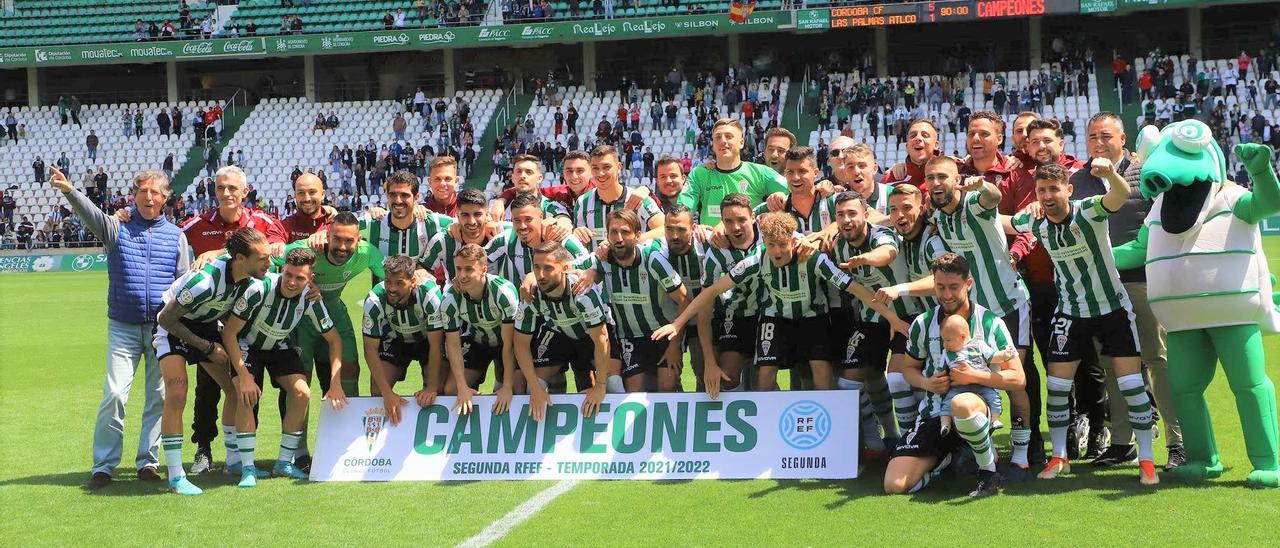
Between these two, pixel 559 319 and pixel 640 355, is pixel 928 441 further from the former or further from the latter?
pixel 559 319

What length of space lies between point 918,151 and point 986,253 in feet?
3.51

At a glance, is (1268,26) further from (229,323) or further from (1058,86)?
(229,323)

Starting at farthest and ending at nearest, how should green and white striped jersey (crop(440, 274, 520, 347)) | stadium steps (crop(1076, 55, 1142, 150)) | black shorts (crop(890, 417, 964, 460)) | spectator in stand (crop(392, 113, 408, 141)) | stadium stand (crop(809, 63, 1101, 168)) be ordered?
spectator in stand (crop(392, 113, 408, 141)) < stadium stand (crop(809, 63, 1101, 168)) < stadium steps (crop(1076, 55, 1142, 150)) < green and white striped jersey (crop(440, 274, 520, 347)) < black shorts (crop(890, 417, 964, 460))

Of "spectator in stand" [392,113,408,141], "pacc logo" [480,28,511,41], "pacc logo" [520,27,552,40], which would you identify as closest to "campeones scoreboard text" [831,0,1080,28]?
"pacc logo" [520,27,552,40]

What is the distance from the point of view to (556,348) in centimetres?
746

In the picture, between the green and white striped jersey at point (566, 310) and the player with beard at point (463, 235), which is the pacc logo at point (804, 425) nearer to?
the green and white striped jersey at point (566, 310)

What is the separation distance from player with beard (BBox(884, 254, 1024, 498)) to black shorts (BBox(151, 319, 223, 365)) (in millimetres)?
3978

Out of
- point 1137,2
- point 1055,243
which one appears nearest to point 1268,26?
point 1137,2

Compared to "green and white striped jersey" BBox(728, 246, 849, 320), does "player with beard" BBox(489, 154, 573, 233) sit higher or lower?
higher

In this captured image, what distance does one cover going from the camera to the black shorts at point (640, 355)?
7.38m

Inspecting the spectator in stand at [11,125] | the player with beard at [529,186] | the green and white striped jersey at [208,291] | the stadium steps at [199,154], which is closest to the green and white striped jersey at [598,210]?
the player with beard at [529,186]

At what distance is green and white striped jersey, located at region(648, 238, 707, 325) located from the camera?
24.2 feet

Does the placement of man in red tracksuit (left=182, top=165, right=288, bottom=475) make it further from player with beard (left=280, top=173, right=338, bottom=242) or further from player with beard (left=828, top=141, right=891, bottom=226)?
player with beard (left=828, top=141, right=891, bottom=226)

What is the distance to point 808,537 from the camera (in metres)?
5.42
